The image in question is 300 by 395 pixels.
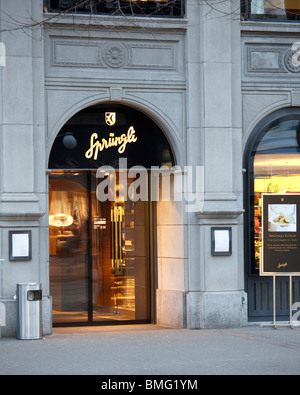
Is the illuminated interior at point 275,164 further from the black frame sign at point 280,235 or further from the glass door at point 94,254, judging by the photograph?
the glass door at point 94,254

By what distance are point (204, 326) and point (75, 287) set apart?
8.59ft

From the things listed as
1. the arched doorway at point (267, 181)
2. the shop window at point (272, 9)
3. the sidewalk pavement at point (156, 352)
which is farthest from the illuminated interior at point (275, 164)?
the sidewalk pavement at point (156, 352)

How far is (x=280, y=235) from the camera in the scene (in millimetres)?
14586

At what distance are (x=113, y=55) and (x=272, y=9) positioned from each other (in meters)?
3.22

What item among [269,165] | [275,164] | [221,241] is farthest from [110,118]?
[275,164]

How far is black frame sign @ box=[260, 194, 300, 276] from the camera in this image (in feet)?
47.5

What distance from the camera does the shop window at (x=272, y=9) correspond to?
1524 centimetres

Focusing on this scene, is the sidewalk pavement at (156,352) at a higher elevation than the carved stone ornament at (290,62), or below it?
below

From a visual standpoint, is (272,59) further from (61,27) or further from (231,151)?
(61,27)

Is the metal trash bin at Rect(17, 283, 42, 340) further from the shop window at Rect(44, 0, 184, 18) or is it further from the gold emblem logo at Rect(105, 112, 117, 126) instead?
the shop window at Rect(44, 0, 184, 18)

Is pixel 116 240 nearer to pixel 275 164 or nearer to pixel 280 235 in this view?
pixel 280 235

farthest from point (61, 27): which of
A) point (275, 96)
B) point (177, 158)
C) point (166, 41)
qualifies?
point (275, 96)

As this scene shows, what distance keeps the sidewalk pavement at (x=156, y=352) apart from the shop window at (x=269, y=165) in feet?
6.23

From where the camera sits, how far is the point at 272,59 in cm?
1534
